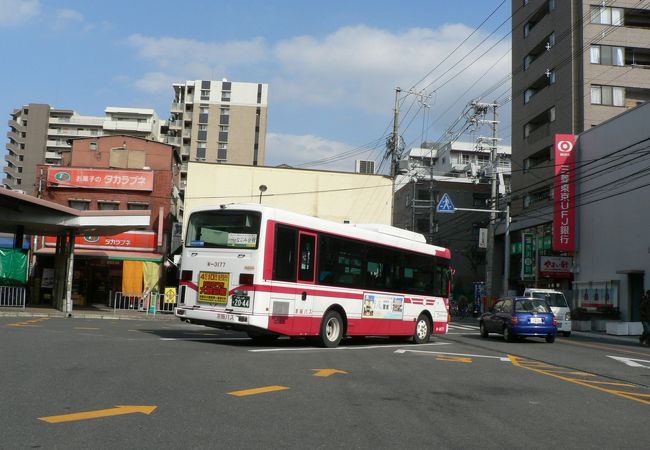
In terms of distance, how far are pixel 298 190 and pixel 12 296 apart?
780 inches

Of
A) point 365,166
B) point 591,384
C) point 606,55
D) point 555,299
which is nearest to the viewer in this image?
point 591,384

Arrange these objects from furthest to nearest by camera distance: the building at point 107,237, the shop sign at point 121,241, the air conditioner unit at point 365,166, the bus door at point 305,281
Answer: the air conditioner unit at point 365,166 < the shop sign at point 121,241 < the building at point 107,237 < the bus door at point 305,281

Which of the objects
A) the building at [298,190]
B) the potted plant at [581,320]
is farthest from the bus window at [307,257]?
the building at [298,190]

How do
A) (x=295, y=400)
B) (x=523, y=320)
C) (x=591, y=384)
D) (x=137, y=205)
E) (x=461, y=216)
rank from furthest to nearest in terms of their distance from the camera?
(x=461, y=216), (x=137, y=205), (x=523, y=320), (x=591, y=384), (x=295, y=400)

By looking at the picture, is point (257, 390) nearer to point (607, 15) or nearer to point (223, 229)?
point (223, 229)

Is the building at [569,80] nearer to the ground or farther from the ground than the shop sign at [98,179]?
farther from the ground

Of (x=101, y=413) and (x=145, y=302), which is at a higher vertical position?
(x=145, y=302)

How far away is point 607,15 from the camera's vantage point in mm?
42938

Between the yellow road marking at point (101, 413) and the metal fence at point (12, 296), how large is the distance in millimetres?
22872

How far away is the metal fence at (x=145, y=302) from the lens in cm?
3009

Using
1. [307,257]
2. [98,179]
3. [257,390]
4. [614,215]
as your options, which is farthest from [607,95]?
[257,390]

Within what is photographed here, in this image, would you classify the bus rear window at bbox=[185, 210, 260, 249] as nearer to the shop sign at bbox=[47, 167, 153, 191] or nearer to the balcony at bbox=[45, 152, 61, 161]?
the shop sign at bbox=[47, 167, 153, 191]

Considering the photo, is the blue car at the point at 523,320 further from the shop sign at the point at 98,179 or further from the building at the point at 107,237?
the shop sign at the point at 98,179

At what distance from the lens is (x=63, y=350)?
10977mm
